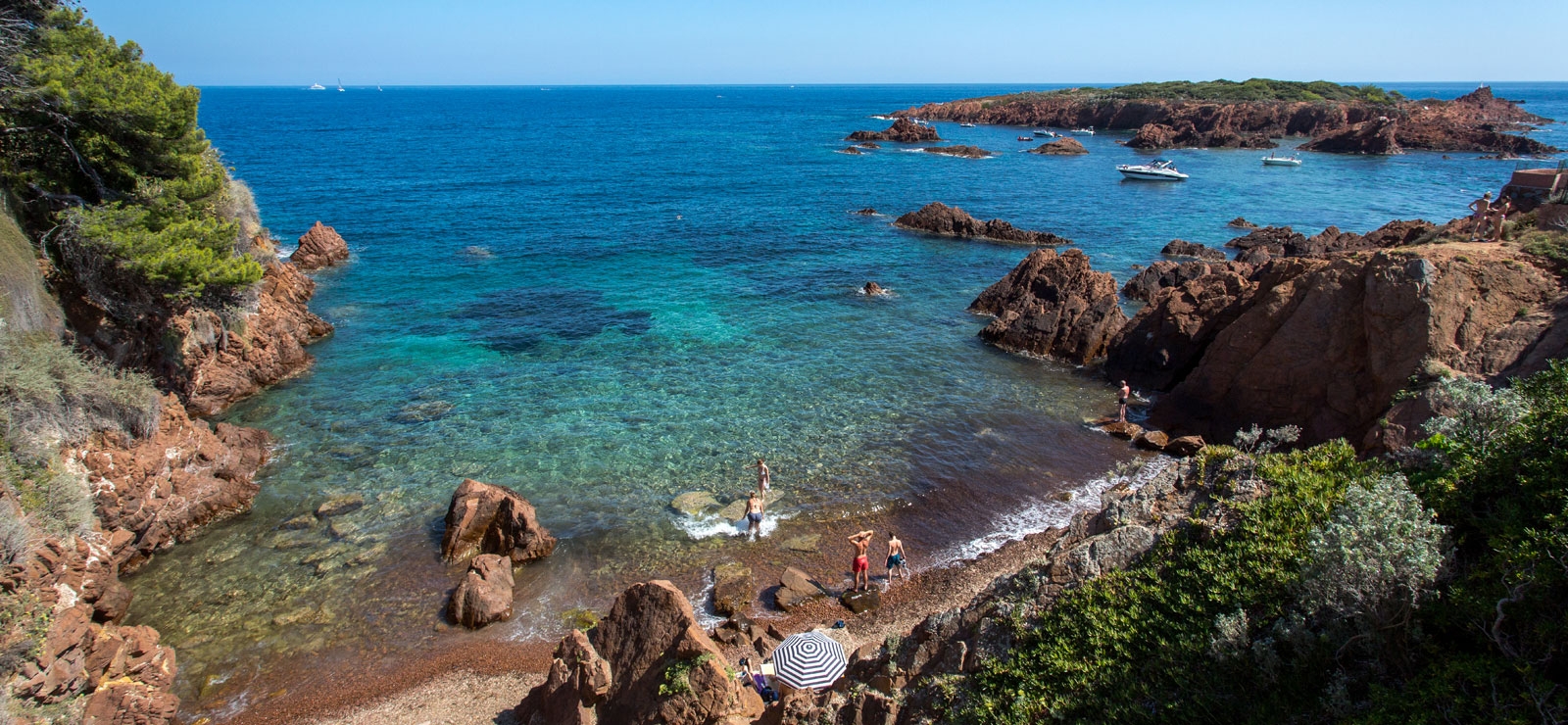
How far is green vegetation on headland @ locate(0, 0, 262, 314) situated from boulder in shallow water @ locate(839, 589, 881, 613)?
20407mm

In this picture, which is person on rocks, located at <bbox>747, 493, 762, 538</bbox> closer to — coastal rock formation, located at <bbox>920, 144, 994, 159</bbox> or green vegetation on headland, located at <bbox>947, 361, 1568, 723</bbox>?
green vegetation on headland, located at <bbox>947, 361, 1568, 723</bbox>

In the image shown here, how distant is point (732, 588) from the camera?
18141 mm

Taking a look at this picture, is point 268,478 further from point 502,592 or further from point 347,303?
point 347,303

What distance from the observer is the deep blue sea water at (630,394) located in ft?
61.1

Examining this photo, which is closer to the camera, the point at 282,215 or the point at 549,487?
the point at 549,487

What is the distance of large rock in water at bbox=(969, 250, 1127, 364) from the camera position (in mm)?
32656

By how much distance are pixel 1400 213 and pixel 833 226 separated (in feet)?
150

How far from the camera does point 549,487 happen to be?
22594 mm

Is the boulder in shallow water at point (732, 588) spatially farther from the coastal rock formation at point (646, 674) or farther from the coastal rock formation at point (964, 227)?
the coastal rock formation at point (964, 227)

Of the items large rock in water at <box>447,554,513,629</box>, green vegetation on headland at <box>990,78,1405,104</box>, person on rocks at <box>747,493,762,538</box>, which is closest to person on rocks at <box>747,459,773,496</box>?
person on rocks at <box>747,493,762,538</box>

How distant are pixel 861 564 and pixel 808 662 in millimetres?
4532

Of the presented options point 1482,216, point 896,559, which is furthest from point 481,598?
point 1482,216

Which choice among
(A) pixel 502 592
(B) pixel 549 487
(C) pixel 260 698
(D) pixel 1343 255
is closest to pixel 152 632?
(C) pixel 260 698

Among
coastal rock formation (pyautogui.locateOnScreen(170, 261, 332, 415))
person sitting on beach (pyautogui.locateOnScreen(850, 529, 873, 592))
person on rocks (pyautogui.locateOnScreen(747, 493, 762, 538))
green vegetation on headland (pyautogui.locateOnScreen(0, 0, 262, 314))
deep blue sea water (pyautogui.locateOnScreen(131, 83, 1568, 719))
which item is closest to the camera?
person sitting on beach (pyautogui.locateOnScreen(850, 529, 873, 592))
